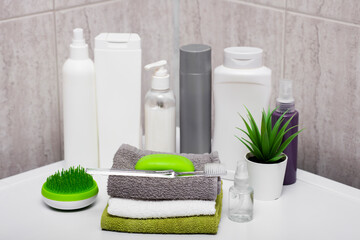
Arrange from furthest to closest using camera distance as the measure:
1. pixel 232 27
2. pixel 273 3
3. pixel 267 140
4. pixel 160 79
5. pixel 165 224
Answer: pixel 232 27, pixel 273 3, pixel 160 79, pixel 267 140, pixel 165 224

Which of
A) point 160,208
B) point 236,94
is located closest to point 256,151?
point 236,94

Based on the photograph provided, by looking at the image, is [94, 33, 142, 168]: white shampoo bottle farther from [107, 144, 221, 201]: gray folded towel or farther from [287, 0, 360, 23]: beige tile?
[287, 0, 360, 23]: beige tile

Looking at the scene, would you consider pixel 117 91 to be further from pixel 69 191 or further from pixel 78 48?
pixel 69 191

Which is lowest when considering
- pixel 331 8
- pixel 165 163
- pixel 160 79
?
pixel 165 163

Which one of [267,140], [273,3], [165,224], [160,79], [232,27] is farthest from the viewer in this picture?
[232,27]

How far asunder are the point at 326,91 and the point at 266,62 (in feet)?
0.58

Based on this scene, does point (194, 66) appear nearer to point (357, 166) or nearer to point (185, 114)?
A: point (185, 114)

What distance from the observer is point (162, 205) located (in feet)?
3.02

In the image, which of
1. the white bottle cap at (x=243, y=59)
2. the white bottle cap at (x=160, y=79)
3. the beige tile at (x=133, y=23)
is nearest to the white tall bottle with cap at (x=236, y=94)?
the white bottle cap at (x=243, y=59)

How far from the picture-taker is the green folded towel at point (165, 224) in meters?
0.91

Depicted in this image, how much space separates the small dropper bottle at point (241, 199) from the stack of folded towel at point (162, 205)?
1.8 inches

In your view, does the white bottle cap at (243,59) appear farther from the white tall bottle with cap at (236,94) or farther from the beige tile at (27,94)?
the beige tile at (27,94)

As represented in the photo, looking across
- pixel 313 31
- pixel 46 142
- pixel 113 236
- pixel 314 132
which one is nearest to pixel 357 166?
pixel 314 132

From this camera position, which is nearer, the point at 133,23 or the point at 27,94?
the point at 27,94
